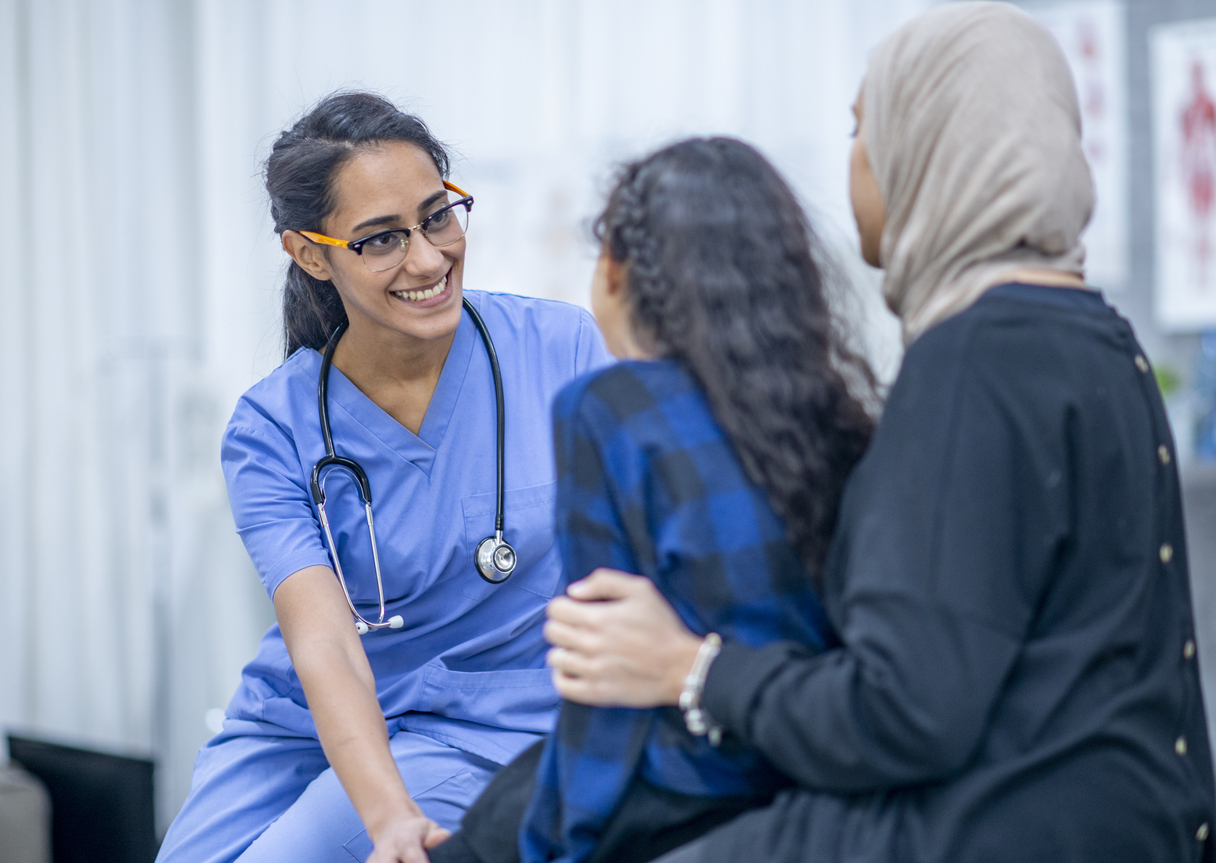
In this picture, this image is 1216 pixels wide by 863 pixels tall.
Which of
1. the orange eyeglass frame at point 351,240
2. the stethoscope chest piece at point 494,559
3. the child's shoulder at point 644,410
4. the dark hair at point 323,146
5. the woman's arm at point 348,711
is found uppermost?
the dark hair at point 323,146

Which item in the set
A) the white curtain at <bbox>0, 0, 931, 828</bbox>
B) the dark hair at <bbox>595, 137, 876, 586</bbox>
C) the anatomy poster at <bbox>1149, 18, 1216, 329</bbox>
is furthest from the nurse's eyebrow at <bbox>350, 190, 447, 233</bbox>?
the anatomy poster at <bbox>1149, 18, 1216, 329</bbox>

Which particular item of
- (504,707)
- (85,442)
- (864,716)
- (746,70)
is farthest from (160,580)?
(864,716)

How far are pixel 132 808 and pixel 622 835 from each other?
177 cm

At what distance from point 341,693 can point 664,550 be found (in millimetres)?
547

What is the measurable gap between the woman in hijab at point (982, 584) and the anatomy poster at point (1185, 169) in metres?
2.15

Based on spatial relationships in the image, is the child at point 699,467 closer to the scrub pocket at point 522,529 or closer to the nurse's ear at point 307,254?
the scrub pocket at point 522,529

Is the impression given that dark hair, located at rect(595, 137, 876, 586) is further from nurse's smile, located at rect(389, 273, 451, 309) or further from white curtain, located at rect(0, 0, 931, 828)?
white curtain, located at rect(0, 0, 931, 828)

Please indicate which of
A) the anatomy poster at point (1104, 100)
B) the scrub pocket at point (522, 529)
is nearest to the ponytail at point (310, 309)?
the scrub pocket at point (522, 529)

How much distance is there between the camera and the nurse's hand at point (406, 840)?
1057 mm

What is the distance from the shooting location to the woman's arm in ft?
3.61

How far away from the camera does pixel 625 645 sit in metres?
0.86

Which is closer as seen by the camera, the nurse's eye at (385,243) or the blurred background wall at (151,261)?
the nurse's eye at (385,243)

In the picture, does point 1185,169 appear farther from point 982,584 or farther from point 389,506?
point 982,584

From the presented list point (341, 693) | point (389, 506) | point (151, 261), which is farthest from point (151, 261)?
point (341, 693)
